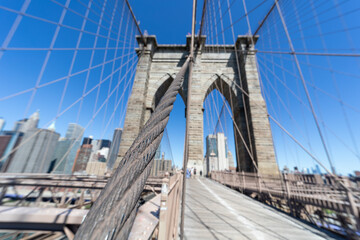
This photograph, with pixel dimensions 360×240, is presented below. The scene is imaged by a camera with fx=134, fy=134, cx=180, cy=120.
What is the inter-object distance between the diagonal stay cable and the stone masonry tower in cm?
702

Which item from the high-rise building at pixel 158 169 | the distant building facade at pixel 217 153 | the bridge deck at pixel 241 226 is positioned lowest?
the bridge deck at pixel 241 226

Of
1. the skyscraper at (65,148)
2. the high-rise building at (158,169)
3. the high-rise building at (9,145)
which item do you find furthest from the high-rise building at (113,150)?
the high-rise building at (9,145)

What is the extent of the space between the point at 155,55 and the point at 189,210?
1062 cm

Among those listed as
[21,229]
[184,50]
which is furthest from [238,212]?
[184,50]

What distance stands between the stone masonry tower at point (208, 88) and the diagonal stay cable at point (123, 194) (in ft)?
23.0

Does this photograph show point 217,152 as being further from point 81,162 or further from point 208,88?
point 81,162

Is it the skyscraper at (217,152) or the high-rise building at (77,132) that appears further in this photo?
the skyscraper at (217,152)

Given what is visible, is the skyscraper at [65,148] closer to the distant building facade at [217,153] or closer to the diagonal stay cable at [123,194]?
the diagonal stay cable at [123,194]

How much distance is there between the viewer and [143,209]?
0.91 meters

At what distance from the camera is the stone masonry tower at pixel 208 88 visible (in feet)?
24.3

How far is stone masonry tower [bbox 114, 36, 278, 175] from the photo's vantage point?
7409mm

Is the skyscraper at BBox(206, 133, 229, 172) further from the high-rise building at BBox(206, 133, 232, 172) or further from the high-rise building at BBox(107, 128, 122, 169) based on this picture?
the high-rise building at BBox(107, 128, 122, 169)

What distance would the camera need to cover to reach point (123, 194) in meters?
0.33

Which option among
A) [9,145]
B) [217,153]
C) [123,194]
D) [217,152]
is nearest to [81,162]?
[9,145]
